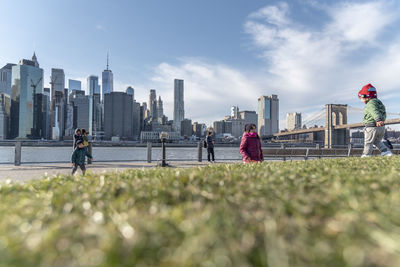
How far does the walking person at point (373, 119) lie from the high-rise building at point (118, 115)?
422 ft

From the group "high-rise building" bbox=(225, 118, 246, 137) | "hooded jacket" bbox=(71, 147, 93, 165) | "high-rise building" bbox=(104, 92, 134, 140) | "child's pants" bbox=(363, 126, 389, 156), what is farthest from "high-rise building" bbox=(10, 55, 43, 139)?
"child's pants" bbox=(363, 126, 389, 156)

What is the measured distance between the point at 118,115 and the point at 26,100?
53.8 meters

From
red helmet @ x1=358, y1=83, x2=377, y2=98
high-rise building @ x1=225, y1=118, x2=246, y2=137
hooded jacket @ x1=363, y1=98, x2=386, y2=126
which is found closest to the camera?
hooded jacket @ x1=363, y1=98, x2=386, y2=126

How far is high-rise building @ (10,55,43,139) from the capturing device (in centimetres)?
13450

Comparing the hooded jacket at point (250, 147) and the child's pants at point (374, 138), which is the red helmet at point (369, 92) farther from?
the hooded jacket at point (250, 147)

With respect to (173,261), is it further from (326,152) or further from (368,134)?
(326,152)

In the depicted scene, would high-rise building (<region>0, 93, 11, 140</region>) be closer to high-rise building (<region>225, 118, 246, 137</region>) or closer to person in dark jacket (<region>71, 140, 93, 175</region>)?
high-rise building (<region>225, 118, 246, 137</region>)

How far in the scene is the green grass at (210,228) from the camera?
86 centimetres

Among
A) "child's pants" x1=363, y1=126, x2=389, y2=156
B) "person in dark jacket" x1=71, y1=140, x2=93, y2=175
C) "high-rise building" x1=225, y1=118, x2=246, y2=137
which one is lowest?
"person in dark jacket" x1=71, y1=140, x2=93, y2=175

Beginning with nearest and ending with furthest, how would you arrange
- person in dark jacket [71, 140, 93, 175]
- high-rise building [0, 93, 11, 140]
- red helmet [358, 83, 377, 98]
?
red helmet [358, 83, 377, 98] → person in dark jacket [71, 140, 93, 175] → high-rise building [0, 93, 11, 140]

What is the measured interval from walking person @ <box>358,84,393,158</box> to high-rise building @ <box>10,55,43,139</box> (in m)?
153

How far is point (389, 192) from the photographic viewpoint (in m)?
1.66

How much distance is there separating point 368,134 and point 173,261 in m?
8.31

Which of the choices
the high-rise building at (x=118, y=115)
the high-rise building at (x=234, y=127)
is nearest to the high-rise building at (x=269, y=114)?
the high-rise building at (x=234, y=127)
